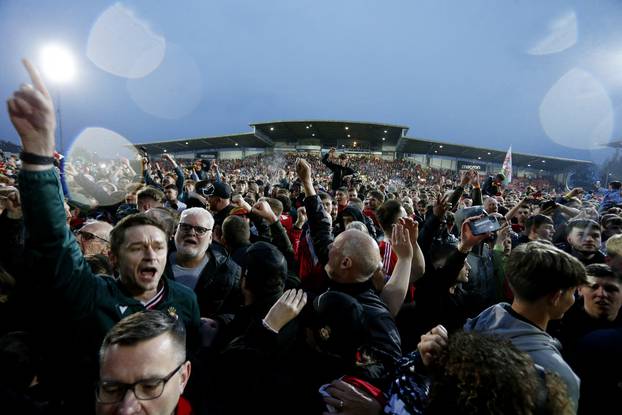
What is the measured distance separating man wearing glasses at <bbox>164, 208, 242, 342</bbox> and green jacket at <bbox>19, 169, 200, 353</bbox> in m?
0.99

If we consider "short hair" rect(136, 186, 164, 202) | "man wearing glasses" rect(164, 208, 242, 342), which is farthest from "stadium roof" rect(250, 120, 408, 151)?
"man wearing glasses" rect(164, 208, 242, 342)

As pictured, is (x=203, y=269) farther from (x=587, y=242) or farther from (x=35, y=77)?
(x=587, y=242)

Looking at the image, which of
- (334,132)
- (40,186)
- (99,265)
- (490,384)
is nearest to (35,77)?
(40,186)

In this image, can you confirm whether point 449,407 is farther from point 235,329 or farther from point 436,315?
point 436,315

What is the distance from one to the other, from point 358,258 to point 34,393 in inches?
72.8

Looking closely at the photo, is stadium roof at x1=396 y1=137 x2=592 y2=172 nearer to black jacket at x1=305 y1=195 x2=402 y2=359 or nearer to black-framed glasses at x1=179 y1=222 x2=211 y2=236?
black-framed glasses at x1=179 y1=222 x2=211 y2=236

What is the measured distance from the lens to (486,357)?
3.29 feet

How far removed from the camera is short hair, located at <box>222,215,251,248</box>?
340cm

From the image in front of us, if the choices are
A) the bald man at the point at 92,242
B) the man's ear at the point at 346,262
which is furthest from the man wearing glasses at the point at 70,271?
the bald man at the point at 92,242

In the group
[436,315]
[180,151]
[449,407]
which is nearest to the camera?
[449,407]

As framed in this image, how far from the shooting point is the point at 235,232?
3.40 meters

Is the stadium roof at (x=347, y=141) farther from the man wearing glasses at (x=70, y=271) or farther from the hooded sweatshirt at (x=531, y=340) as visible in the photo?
the man wearing glasses at (x=70, y=271)

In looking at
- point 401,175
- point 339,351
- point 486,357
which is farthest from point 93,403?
point 401,175

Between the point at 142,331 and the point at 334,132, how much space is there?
34.6m
